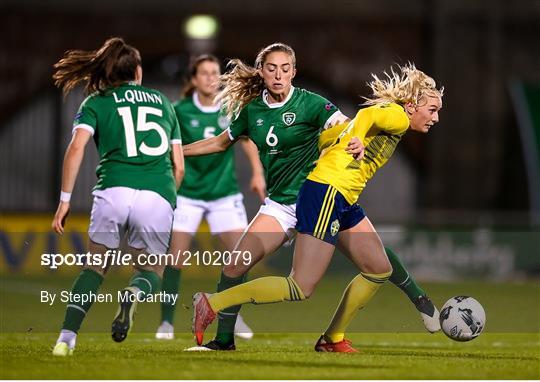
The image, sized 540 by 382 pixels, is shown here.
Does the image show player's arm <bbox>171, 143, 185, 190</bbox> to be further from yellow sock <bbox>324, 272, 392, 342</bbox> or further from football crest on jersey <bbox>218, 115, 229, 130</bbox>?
football crest on jersey <bbox>218, 115, 229, 130</bbox>

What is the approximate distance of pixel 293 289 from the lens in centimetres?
752

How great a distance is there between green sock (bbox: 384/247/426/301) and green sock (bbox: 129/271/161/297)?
5.00 feet

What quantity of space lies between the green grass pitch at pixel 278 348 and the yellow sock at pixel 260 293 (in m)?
0.34

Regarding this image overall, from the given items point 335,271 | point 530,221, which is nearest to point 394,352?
point 335,271

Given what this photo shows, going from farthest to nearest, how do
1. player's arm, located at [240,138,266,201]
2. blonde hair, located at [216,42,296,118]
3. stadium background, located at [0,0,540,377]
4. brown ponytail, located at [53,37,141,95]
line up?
stadium background, located at [0,0,540,377], player's arm, located at [240,138,266,201], blonde hair, located at [216,42,296,118], brown ponytail, located at [53,37,141,95]

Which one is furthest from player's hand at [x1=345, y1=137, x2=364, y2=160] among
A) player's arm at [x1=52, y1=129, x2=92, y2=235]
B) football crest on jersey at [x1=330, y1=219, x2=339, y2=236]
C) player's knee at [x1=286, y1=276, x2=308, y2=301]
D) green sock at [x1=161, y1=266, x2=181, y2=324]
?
green sock at [x1=161, y1=266, x2=181, y2=324]

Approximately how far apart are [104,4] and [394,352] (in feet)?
44.2

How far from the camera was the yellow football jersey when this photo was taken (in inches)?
298

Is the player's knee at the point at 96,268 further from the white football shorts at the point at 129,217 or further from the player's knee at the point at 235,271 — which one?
the player's knee at the point at 235,271

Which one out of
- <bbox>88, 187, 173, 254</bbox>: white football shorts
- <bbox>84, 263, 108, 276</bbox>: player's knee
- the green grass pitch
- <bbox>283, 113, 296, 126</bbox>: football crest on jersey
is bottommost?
the green grass pitch

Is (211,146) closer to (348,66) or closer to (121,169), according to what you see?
(121,169)

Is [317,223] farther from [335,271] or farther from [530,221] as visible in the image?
[530,221]

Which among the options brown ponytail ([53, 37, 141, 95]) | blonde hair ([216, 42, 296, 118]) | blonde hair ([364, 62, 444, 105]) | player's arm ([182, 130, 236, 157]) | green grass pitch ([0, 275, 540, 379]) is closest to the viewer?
green grass pitch ([0, 275, 540, 379])

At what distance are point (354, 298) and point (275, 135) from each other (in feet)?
3.70
